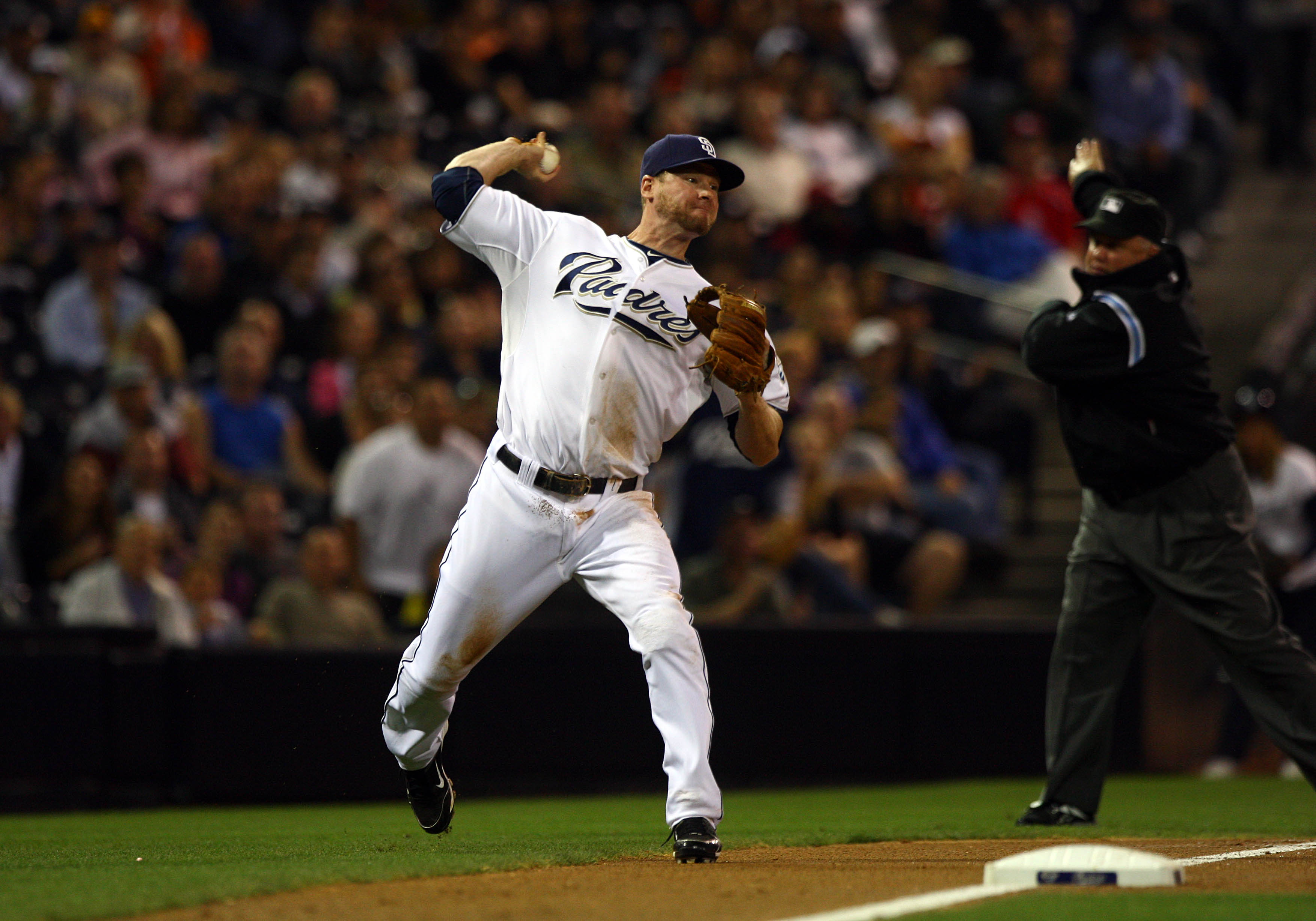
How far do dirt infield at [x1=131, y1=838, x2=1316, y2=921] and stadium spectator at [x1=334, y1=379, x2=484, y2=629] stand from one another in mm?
4758

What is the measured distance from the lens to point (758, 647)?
10.5 metres

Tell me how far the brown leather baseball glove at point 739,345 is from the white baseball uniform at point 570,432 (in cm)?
32

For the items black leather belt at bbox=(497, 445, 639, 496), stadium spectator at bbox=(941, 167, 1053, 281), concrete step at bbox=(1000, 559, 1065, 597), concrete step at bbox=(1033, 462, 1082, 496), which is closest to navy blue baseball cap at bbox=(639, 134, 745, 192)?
black leather belt at bbox=(497, 445, 639, 496)

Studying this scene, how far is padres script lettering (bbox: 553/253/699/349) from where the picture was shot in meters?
5.93

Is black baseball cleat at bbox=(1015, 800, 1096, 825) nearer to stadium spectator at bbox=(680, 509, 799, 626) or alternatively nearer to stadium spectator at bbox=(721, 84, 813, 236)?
stadium spectator at bbox=(680, 509, 799, 626)

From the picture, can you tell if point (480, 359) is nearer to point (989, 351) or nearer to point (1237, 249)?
point (989, 351)

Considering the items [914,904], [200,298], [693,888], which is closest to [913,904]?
[914,904]

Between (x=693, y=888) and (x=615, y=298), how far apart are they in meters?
2.00

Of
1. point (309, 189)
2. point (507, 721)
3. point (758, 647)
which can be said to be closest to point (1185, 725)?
point (758, 647)

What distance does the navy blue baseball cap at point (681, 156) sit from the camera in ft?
19.7

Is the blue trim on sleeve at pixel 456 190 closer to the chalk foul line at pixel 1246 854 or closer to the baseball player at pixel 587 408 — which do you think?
the baseball player at pixel 587 408

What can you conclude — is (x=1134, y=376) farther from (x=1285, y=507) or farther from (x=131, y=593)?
(x=131, y=593)

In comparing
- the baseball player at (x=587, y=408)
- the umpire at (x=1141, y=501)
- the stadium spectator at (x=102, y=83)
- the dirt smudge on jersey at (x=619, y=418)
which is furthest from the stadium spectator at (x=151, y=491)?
the umpire at (x=1141, y=501)

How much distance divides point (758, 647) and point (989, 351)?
4263 millimetres
